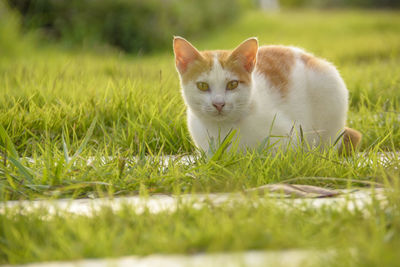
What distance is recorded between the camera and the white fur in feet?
8.62

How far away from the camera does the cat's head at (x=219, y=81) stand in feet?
8.49

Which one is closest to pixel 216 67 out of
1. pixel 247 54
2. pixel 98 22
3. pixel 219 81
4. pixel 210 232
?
pixel 219 81

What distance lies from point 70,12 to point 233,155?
6.43m

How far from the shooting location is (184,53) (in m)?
2.75

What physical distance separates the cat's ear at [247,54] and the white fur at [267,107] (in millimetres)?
106

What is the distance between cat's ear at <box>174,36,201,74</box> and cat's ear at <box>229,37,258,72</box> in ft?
0.73

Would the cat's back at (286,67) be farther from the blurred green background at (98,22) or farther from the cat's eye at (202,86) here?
the blurred green background at (98,22)

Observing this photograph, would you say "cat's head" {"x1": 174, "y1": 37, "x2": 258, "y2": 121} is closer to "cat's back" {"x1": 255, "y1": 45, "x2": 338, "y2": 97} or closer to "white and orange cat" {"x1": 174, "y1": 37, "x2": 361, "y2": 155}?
"white and orange cat" {"x1": 174, "y1": 37, "x2": 361, "y2": 155}

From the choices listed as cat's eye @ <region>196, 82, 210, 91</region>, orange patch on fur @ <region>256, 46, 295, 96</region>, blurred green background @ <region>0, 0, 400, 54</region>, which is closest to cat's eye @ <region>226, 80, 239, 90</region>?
cat's eye @ <region>196, 82, 210, 91</region>

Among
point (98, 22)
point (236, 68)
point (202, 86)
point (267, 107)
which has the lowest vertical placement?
point (98, 22)

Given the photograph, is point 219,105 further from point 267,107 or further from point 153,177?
point 153,177

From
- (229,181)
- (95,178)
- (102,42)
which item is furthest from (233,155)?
(102,42)

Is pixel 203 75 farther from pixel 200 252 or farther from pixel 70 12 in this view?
pixel 70 12

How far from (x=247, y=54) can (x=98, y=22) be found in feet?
20.0
